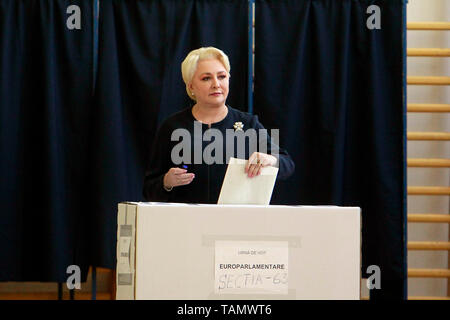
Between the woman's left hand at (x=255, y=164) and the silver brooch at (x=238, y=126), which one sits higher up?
the silver brooch at (x=238, y=126)

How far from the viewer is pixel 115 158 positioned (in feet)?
9.63

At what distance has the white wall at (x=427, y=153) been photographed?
329 cm

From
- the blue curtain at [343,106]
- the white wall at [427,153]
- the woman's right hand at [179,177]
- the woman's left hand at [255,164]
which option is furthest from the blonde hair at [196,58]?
the white wall at [427,153]

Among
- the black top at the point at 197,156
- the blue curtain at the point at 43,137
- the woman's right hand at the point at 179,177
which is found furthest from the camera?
the blue curtain at the point at 43,137

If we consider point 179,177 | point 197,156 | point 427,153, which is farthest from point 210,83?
point 427,153

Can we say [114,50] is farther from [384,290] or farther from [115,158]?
[384,290]

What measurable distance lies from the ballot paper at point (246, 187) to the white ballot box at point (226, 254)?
0.78ft

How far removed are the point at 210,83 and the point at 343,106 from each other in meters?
1.22

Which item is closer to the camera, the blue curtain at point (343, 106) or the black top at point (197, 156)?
the black top at point (197, 156)

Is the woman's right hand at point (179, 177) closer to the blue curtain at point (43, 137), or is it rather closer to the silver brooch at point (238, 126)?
the silver brooch at point (238, 126)

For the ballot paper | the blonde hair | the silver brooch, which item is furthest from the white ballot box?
the blonde hair

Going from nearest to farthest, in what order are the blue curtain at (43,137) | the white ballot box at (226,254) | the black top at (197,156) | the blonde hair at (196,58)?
the white ballot box at (226,254)
the black top at (197,156)
the blonde hair at (196,58)
the blue curtain at (43,137)

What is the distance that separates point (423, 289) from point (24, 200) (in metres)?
2.14
